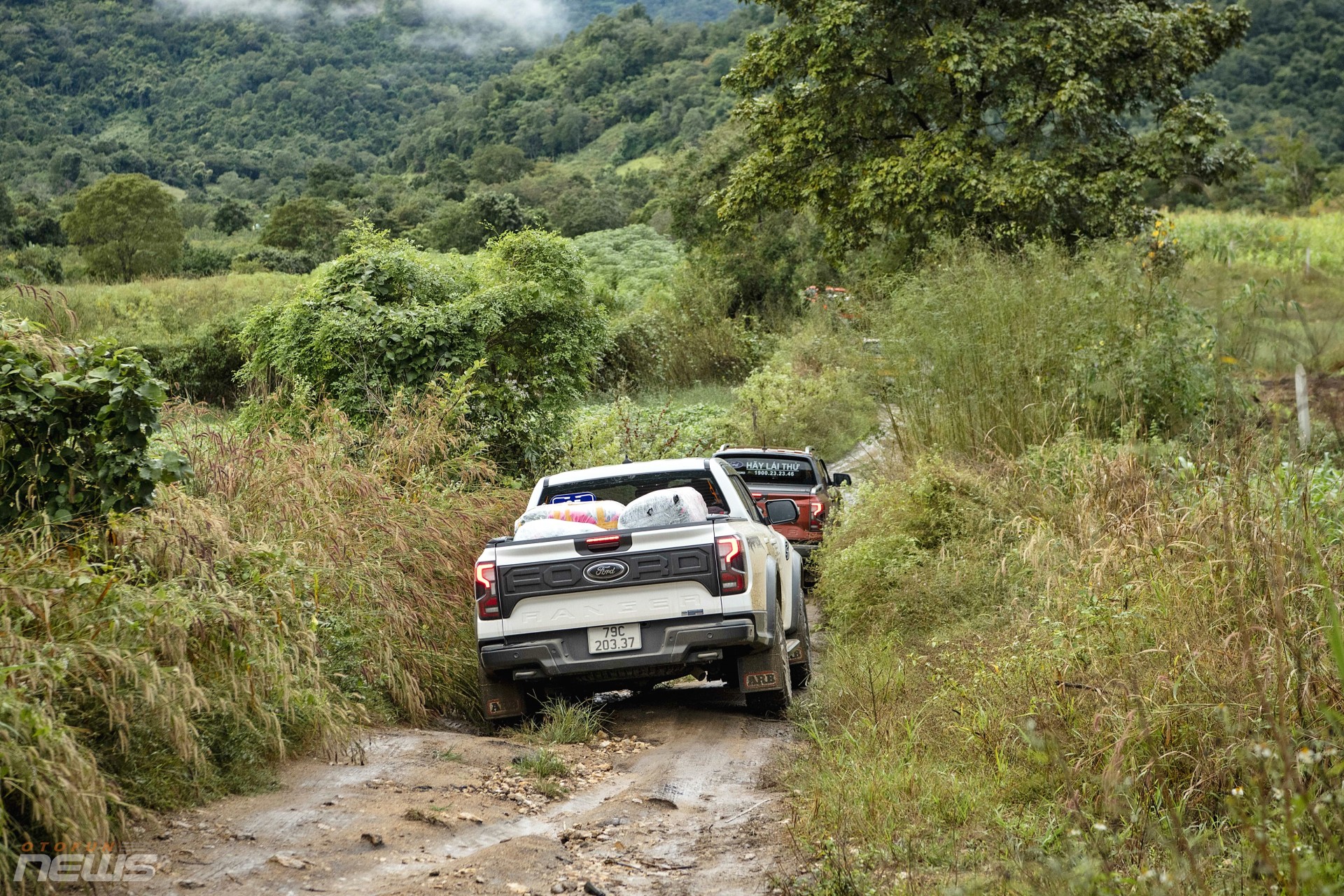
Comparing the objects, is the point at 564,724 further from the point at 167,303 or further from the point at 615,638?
the point at 167,303

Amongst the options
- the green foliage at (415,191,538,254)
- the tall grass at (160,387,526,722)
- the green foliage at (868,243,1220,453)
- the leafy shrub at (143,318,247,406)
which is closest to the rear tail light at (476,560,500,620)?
the tall grass at (160,387,526,722)

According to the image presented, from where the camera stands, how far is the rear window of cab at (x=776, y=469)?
14734 millimetres

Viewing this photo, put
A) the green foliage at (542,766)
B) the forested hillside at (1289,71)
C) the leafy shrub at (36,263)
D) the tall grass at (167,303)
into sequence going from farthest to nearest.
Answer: the forested hillside at (1289,71) < the leafy shrub at (36,263) < the tall grass at (167,303) < the green foliage at (542,766)

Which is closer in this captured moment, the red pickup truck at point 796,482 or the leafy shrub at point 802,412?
the red pickup truck at point 796,482

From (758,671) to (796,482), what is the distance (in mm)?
6982

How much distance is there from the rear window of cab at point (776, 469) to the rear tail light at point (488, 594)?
7.30m

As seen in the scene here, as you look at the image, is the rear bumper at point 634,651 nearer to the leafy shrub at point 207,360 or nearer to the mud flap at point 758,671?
the mud flap at point 758,671

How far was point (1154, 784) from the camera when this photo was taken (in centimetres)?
493

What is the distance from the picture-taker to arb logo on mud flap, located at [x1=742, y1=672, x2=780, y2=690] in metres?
7.87

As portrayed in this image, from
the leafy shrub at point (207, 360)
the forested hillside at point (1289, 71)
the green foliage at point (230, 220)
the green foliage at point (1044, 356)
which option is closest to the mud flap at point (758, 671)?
the green foliage at point (1044, 356)

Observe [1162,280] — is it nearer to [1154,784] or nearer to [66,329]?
[1154,784]

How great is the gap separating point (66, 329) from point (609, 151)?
103 meters

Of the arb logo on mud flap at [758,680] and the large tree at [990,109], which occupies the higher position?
the large tree at [990,109]

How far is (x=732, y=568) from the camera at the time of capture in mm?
7543
